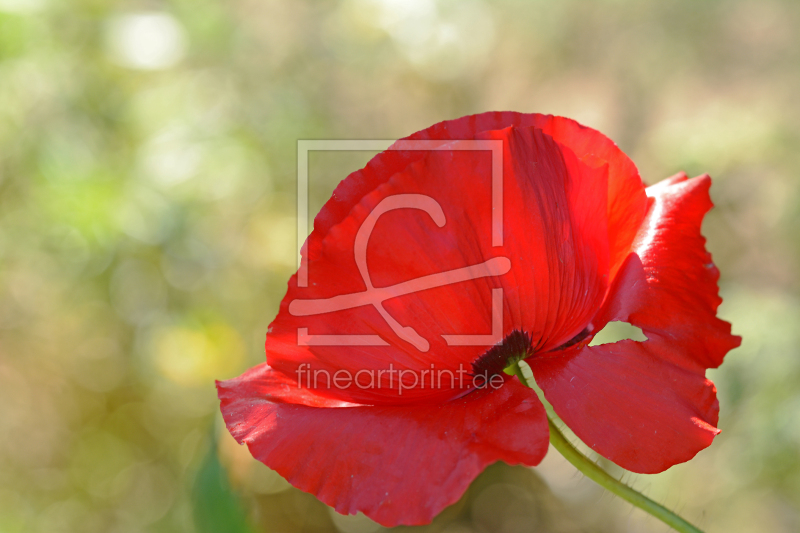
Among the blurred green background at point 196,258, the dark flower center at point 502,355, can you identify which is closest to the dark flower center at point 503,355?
the dark flower center at point 502,355

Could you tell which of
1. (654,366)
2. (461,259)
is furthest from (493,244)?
(654,366)

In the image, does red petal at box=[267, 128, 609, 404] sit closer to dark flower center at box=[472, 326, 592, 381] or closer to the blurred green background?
dark flower center at box=[472, 326, 592, 381]

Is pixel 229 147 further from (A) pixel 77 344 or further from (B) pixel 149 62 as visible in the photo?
(A) pixel 77 344

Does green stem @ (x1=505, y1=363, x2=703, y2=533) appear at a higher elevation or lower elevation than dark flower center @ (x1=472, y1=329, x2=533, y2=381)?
lower

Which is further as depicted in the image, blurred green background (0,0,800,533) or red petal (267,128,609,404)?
blurred green background (0,0,800,533)

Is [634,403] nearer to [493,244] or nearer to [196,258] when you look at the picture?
[493,244]

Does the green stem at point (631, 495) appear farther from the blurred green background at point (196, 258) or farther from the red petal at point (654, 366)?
the blurred green background at point (196, 258)

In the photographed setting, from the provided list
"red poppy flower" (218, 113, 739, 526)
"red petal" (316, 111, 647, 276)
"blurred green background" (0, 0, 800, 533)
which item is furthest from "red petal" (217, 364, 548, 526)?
"blurred green background" (0, 0, 800, 533)
